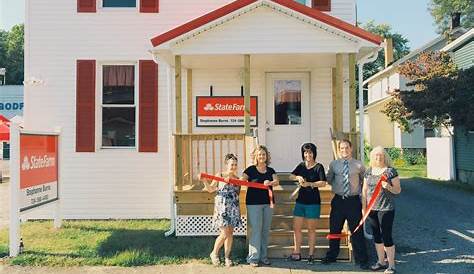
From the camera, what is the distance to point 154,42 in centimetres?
812

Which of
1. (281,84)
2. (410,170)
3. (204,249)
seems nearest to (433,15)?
(410,170)

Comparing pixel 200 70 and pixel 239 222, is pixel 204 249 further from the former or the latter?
pixel 200 70

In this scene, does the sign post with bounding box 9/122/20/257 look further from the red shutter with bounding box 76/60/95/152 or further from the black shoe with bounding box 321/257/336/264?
the black shoe with bounding box 321/257/336/264

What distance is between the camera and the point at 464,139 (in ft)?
56.6

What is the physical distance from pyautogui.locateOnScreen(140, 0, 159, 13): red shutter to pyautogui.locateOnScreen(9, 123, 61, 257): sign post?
3437mm

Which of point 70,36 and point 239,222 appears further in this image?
point 70,36

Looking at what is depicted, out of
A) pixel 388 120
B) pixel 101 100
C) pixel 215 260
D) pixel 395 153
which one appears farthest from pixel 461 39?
pixel 215 260

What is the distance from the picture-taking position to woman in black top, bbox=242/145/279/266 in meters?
6.62

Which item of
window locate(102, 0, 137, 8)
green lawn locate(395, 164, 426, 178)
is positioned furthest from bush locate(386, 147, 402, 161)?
window locate(102, 0, 137, 8)

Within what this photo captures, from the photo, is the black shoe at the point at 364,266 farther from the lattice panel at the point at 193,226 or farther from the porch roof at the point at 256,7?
the porch roof at the point at 256,7

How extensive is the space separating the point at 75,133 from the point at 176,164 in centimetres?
355

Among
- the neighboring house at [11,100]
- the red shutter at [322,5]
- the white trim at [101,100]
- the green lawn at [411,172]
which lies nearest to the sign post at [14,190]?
the white trim at [101,100]

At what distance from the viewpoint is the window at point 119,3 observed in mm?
10797

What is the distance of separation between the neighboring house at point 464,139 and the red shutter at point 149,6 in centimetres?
1163
